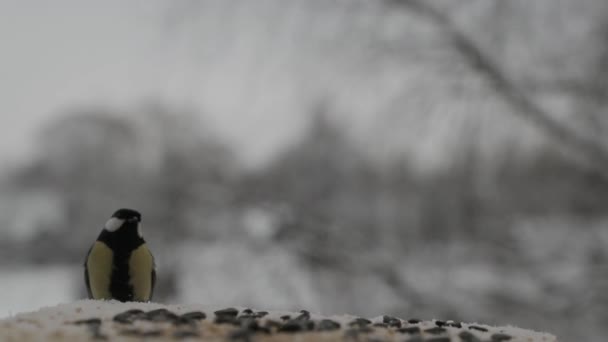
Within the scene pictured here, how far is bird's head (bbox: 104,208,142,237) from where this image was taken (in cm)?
207

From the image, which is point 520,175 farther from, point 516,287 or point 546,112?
point 516,287

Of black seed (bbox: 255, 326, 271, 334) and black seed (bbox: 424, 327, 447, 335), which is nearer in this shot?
black seed (bbox: 255, 326, 271, 334)

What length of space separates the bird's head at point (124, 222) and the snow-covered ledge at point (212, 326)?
0.91ft

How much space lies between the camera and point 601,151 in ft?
17.2

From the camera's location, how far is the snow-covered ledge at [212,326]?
1.46m

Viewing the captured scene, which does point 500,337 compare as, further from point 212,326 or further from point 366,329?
point 212,326

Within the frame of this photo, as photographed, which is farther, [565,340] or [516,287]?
[516,287]

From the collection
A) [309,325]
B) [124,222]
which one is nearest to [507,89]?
[124,222]

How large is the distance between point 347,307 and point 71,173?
642 cm

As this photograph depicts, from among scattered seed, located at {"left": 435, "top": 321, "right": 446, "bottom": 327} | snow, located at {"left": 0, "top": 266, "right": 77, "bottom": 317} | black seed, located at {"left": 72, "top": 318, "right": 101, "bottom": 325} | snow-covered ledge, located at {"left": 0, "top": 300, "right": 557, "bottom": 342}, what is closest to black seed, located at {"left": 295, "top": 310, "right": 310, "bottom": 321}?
snow-covered ledge, located at {"left": 0, "top": 300, "right": 557, "bottom": 342}

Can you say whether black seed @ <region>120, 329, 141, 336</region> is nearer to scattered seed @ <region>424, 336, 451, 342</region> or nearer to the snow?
scattered seed @ <region>424, 336, 451, 342</region>

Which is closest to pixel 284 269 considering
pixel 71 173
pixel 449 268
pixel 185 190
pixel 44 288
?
pixel 185 190

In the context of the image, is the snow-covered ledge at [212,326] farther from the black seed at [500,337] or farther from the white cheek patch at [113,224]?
the white cheek patch at [113,224]

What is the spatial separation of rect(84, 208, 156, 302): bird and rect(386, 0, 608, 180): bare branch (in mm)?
3525
